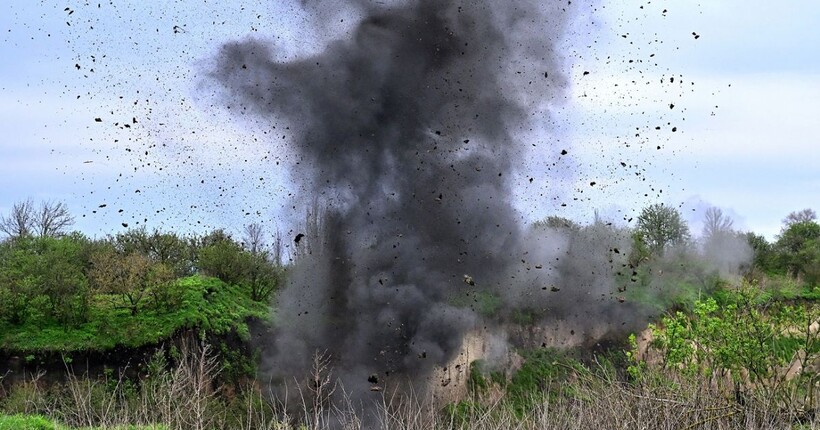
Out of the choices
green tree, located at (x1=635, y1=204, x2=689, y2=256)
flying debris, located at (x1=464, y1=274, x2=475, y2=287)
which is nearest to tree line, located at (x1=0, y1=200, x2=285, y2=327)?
flying debris, located at (x1=464, y1=274, x2=475, y2=287)

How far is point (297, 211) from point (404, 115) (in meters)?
5.30

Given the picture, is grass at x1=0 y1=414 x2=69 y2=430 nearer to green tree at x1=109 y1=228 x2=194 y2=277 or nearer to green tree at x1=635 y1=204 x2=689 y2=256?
green tree at x1=109 y1=228 x2=194 y2=277

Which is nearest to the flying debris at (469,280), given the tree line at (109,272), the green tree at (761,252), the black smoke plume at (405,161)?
the black smoke plume at (405,161)

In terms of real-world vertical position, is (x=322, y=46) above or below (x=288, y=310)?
above

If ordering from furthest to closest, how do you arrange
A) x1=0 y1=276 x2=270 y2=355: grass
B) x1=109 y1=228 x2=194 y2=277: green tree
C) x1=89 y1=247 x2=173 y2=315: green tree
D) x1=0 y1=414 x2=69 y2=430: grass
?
A: x1=109 y1=228 x2=194 y2=277: green tree → x1=89 y1=247 x2=173 y2=315: green tree → x1=0 y1=276 x2=270 y2=355: grass → x1=0 y1=414 x2=69 y2=430: grass

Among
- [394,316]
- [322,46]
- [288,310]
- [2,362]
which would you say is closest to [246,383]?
[288,310]

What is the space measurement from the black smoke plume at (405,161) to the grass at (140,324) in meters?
1.97

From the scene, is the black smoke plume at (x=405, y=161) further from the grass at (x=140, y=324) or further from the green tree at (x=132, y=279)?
the green tree at (x=132, y=279)

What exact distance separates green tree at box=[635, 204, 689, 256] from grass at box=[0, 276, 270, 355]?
23.3 meters

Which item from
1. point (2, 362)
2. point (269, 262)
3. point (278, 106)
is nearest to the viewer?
point (2, 362)

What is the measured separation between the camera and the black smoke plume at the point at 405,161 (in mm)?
30062

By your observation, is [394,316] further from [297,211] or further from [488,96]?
[488,96]

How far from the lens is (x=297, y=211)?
2988 centimetres

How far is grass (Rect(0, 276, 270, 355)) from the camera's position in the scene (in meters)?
27.6
